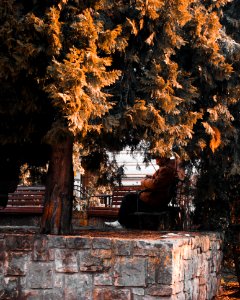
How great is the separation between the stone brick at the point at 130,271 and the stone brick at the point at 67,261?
18.4 inches

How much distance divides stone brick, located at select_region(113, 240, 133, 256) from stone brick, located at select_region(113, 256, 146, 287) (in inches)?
2.2

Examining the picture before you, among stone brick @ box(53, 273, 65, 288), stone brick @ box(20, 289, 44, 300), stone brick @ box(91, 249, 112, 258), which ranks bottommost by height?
stone brick @ box(20, 289, 44, 300)

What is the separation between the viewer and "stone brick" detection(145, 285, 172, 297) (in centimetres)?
731

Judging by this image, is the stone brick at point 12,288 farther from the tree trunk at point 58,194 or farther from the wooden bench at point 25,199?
the wooden bench at point 25,199

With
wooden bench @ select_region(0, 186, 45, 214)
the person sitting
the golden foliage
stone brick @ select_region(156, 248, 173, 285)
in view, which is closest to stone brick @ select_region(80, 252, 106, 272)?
stone brick @ select_region(156, 248, 173, 285)

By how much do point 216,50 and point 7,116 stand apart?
8.62 ft

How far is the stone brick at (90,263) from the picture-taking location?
296 inches

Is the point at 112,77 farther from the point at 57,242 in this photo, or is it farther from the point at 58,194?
the point at 57,242

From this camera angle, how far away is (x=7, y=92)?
23.5 ft

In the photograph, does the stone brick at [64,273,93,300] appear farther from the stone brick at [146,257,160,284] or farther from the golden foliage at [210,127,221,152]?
the golden foliage at [210,127,221,152]

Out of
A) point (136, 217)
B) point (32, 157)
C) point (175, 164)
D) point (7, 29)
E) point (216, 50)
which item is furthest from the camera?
point (136, 217)

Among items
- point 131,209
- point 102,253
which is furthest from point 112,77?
point 131,209

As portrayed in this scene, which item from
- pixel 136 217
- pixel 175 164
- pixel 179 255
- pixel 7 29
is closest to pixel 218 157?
pixel 175 164

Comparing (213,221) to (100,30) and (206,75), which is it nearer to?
(206,75)
